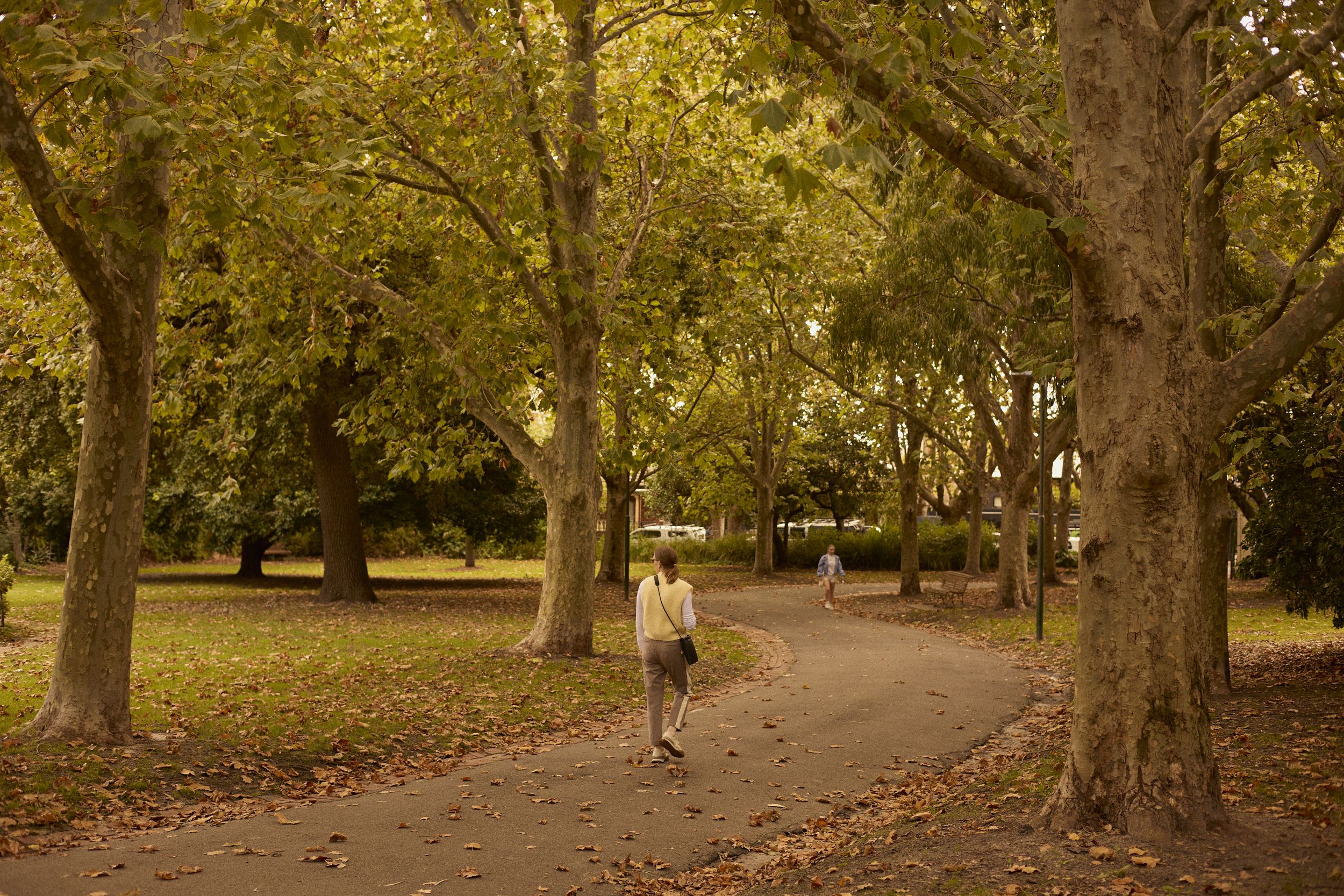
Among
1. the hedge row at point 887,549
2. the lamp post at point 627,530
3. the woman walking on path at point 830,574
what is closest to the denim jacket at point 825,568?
the woman walking on path at point 830,574

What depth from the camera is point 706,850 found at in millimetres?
6719

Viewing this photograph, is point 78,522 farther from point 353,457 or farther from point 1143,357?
point 353,457

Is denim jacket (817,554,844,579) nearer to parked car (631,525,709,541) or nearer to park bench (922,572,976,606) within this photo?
park bench (922,572,976,606)

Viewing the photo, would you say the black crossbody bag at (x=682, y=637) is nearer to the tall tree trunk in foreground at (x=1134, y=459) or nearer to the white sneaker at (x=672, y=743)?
the white sneaker at (x=672, y=743)

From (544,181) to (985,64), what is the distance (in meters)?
7.00

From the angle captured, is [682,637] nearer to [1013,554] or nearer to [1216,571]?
[1216,571]

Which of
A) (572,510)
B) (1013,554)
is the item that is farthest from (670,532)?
(572,510)

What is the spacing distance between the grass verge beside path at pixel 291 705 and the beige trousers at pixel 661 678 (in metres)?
1.70

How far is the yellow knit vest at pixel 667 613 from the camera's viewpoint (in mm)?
9062

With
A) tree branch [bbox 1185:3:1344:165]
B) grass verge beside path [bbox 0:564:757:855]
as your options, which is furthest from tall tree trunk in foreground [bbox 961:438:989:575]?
tree branch [bbox 1185:3:1344:165]

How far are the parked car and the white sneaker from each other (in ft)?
171

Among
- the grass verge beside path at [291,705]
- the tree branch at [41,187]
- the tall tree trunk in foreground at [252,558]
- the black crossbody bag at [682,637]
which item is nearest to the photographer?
the tree branch at [41,187]

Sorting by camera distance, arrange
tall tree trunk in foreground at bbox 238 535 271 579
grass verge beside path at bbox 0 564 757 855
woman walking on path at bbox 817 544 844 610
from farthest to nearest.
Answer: tall tree trunk in foreground at bbox 238 535 271 579 → woman walking on path at bbox 817 544 844 610 → grass verge beside path at bbox 0 564 757 855

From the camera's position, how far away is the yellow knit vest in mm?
9062
